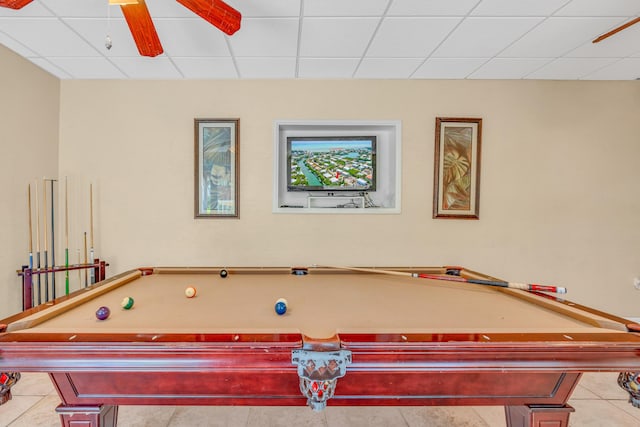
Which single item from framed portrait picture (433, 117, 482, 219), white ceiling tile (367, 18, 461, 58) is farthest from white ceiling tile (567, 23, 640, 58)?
white ceiling tile (367, 18, 461, 58)

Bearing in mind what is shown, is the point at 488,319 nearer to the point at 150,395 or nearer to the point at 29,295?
the point at 150,395

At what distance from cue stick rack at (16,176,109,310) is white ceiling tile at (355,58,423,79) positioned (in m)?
2.85

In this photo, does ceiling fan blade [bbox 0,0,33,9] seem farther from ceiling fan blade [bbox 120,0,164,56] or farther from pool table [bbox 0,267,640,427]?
pool table [bbox 0,267,640,427]

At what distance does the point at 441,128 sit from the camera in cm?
322

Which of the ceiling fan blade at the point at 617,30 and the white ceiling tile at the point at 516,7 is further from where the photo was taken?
the ceiling fan blade at the point at 617,30

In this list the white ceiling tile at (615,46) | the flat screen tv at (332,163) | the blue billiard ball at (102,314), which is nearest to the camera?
the blue billiard ball at (102,314)

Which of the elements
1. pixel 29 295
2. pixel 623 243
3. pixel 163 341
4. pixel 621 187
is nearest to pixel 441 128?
pixel 621 187

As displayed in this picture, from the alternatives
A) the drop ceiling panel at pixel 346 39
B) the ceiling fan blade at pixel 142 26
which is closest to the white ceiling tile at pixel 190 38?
the drop ceiling panel at pixel 346 39

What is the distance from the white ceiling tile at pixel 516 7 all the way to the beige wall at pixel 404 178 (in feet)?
3.55

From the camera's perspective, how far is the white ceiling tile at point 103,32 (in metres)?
2.22

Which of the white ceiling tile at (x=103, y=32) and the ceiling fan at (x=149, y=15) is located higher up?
the white ceiling tile at (x=103, y=32)

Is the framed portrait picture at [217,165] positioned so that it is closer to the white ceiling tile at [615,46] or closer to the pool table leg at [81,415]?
the pool table leg at [81,415]

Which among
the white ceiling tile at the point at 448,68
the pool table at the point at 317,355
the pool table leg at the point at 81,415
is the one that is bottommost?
the pool table leg at the point at 81,415

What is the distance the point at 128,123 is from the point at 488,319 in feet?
11.4
